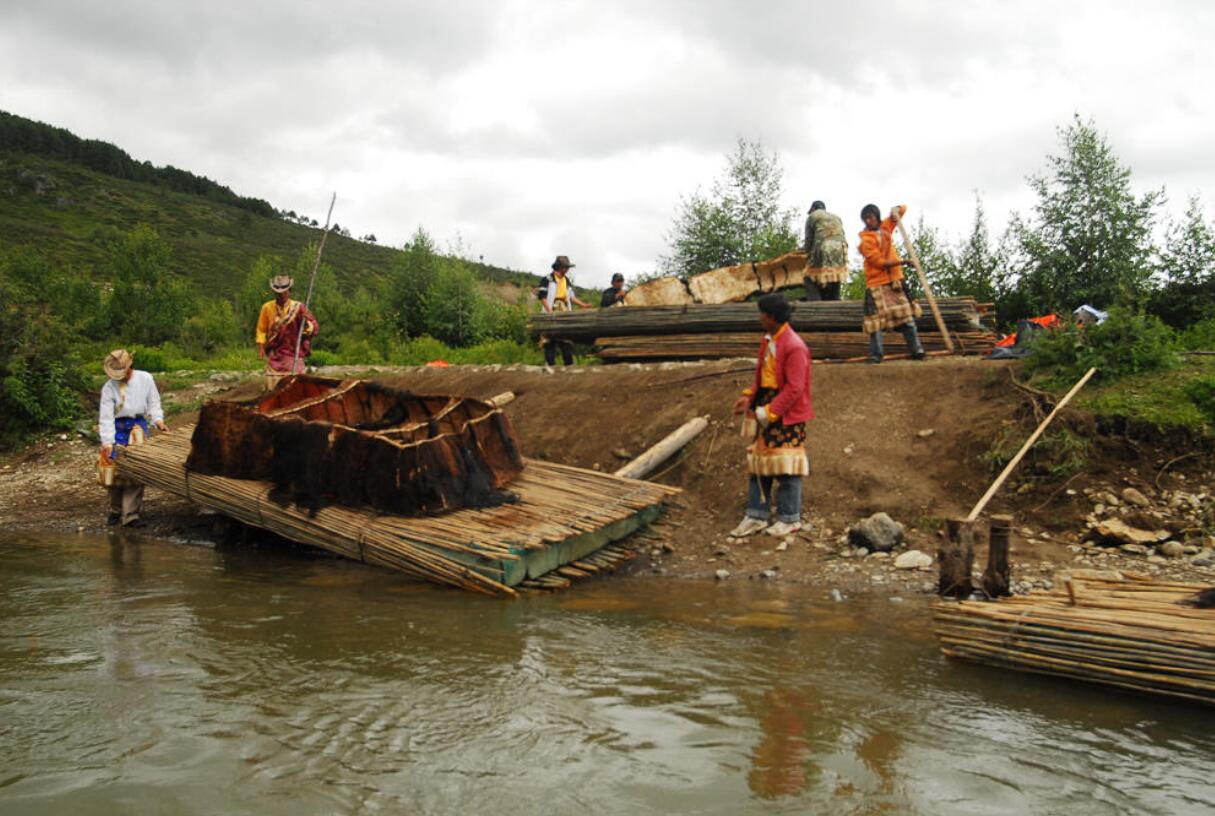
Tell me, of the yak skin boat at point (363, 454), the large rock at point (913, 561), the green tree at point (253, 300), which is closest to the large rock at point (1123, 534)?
the large rock at point (913, 561)

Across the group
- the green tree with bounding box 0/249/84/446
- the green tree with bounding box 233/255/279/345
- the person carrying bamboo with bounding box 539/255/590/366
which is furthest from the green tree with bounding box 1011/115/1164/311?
the green tree with bounding box 233/255/279/345

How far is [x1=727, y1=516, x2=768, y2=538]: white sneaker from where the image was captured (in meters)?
6.59

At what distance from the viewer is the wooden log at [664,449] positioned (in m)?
7.36

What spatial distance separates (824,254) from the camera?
10.7 meters

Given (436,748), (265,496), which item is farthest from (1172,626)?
(265,496)

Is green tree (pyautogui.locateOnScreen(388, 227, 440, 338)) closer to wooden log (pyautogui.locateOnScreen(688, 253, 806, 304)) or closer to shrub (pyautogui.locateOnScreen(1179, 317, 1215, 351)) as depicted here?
wooden log (pyautogui.locateOnScreen(688, 253, 806, 304))

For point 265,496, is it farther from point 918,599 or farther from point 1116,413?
point 1116,413

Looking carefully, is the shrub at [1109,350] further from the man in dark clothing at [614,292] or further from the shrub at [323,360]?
the shrub at [323,360]

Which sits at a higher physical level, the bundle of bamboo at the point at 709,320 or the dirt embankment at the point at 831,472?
the bundle of bamboo at the point at 709,320

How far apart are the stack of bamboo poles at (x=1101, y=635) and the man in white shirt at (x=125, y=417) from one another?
23.1ft

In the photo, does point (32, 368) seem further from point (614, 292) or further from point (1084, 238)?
point (1084, 238)

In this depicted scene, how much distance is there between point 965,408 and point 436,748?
18.6 feet

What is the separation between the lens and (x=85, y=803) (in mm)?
2801

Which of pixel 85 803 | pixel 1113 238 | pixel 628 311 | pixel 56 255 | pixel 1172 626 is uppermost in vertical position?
pixel 56 255
